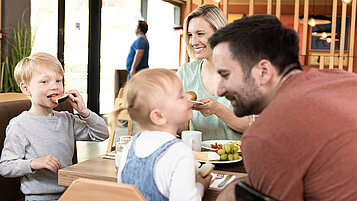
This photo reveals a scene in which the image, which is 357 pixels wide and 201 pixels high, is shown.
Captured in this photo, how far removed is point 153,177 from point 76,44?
6.82m

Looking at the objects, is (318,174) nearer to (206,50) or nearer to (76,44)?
(206,50)

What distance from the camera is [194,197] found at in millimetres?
1363

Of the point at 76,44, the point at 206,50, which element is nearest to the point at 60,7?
the point at 76,44

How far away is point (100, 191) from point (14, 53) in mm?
5052

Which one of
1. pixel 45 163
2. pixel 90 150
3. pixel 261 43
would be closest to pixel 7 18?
pixel 90 150

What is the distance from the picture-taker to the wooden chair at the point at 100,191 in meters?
1.21

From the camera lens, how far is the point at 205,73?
267cm

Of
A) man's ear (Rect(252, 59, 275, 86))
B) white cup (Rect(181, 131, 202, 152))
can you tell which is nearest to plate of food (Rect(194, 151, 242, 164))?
white cup (Rect(181, 131, 202, 152))

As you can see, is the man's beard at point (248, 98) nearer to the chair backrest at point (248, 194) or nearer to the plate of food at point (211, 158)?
the chair backrest at point (248, 194)

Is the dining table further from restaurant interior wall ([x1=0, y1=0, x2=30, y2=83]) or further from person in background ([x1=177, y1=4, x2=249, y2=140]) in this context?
restaurant interior wall ([x1=0, y1=0, x2=30, y2=83])

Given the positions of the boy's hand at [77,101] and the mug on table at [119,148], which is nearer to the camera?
the mug on table at [119,148]

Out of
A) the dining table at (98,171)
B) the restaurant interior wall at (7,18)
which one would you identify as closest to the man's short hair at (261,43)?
the dining table at (98,171)

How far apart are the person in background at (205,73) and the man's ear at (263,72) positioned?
45.5 inches

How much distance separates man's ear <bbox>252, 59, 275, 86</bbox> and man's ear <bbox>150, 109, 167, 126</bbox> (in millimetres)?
433
